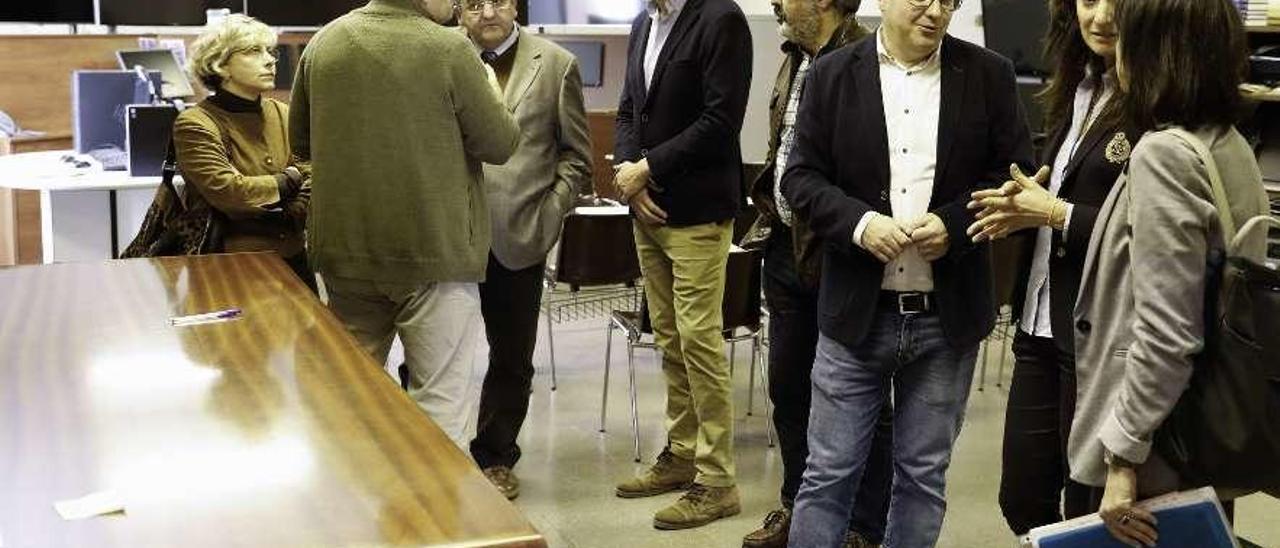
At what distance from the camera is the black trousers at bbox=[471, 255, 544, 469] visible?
4.05 metres

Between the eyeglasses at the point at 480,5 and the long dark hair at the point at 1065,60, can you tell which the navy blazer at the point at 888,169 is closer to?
the long dark hair at the point at 1065,60

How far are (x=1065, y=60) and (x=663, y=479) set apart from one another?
184cm

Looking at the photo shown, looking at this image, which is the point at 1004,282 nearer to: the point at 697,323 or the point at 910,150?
the point at 697,323

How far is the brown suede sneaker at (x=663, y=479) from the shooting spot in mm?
4176

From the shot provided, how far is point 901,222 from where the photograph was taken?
2803 millimetres

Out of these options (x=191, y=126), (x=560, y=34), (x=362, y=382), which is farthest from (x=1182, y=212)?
(x=560, y=34)

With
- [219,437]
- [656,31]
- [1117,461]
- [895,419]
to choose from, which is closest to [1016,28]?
[656,31]

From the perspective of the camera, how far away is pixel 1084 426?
233 cm

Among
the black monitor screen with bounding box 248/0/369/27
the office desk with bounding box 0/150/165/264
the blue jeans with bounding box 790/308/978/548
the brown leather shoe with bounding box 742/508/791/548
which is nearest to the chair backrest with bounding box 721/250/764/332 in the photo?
the brown leather shoe with bounding box 742/508/791/548

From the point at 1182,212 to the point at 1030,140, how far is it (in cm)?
88

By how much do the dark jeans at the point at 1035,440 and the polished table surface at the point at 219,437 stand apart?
48.1 inches

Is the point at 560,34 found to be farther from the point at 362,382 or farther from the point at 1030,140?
the point at 362,382

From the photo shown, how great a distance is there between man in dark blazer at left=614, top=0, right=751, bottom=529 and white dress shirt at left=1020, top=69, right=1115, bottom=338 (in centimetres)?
114

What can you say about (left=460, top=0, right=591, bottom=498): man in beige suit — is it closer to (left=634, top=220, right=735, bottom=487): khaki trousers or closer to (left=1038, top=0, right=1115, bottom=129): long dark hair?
(left=634, top=220, right=735, bottom=487): khaki trousers
